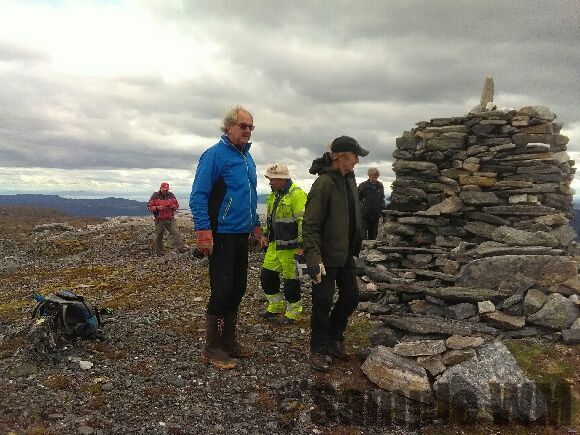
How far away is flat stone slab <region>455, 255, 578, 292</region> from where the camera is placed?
376 inches

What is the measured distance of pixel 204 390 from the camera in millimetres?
6840

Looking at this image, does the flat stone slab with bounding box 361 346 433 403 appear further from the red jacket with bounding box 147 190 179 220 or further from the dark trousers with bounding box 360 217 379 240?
the red jacket with bounding box 147 190 179 220

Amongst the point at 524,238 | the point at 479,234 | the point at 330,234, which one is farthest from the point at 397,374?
the point at 479,234

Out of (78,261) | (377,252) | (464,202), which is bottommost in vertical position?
(78,261)

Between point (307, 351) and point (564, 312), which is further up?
point (564, 312)

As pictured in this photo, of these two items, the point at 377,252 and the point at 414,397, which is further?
the point at 377,252

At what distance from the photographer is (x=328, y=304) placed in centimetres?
754

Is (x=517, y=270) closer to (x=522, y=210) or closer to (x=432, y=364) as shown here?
(x=522, y=210)

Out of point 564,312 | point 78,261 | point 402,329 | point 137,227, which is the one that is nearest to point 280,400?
point 402,329

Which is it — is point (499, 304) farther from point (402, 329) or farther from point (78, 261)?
point (78, 261)

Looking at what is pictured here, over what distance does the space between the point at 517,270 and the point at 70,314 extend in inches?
342

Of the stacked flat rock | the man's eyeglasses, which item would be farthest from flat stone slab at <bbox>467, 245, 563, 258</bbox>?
the man's eyeglasses

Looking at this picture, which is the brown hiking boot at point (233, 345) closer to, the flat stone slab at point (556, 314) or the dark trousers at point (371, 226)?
the flat stone slab at point (556, 314)

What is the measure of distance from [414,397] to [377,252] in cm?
641
